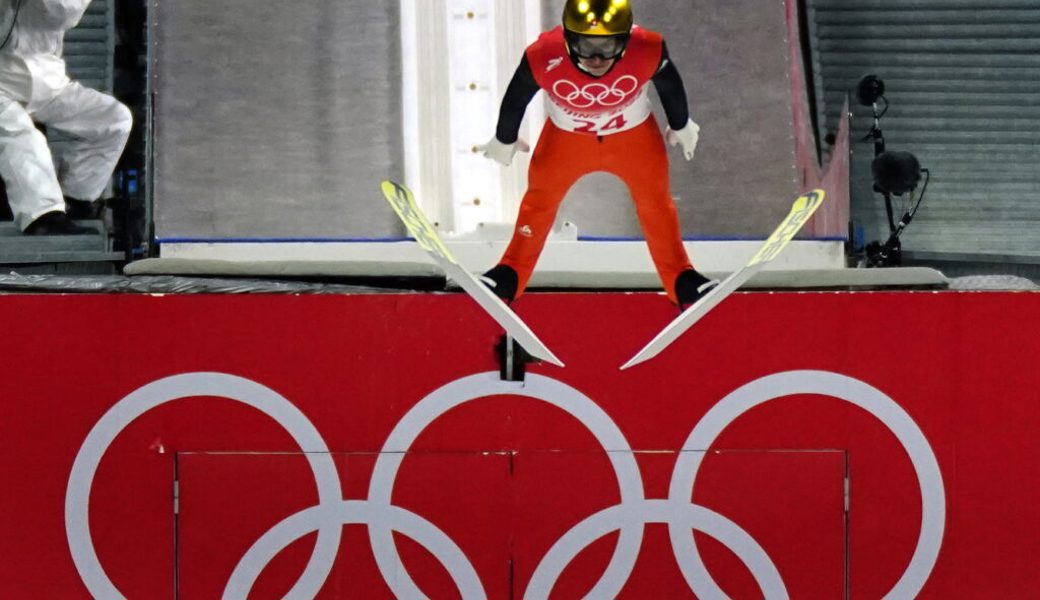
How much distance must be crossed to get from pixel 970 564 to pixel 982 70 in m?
3.86

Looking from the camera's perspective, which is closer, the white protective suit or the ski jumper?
the ski jumper

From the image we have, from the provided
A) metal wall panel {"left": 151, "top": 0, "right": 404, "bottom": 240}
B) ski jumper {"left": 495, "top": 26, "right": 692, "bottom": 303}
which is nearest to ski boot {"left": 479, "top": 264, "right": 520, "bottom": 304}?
ski jumper {"left": 495, "top": 26, "right": 692, "bottom": 303}

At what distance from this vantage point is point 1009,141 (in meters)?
5.64

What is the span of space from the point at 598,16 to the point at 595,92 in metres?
0.20

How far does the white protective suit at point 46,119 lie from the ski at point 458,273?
6.51ft

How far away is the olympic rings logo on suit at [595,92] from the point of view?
2428 millimetres

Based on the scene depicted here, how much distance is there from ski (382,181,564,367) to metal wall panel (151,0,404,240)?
5.49 feet

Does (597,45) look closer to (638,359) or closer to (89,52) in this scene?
(638,359)

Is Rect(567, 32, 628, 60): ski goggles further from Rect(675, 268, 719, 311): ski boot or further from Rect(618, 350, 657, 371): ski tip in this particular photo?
Rect(618, 350, 657, 371): ski tip

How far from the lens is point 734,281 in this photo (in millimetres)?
2432

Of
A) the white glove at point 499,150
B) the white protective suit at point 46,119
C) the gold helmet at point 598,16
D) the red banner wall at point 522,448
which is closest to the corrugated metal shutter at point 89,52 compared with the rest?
the white protective suit at point 46,119

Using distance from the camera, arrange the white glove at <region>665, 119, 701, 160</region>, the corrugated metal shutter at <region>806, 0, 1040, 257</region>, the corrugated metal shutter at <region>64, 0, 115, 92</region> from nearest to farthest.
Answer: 1. the white glove at <region>665, 119, 701, 160</region>
2. the corrugated metal shutter at <region>64, 0, 115, 92</region>
3. the corrugated metal shutter at <region>806, 0, 1040, 257</region>

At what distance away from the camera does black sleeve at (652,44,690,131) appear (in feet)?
8.09

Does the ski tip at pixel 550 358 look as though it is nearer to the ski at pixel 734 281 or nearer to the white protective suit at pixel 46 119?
the ski at pixel 734 281
